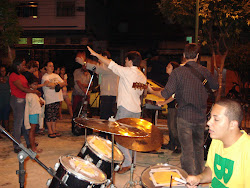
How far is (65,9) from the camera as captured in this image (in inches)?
869

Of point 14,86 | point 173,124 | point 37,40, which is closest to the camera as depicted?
point 14,86

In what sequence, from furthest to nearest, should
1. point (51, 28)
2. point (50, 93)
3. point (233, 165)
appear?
point (51, 28), point (50, 93), point (233, 165)

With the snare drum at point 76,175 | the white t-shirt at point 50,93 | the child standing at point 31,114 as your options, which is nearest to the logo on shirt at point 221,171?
the snare drum at point 76,175

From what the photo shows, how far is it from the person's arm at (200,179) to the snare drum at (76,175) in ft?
3.41

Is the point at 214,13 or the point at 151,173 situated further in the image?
the point at 214,13

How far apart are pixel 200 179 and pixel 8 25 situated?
56.2 ft

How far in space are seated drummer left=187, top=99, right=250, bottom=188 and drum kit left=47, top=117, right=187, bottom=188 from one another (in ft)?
1.67

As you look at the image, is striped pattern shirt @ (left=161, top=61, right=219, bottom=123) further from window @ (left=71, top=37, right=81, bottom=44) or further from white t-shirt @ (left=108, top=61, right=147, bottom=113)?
window @ (left=71, top=37, right=81, bottom=44)

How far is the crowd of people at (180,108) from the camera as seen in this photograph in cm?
229

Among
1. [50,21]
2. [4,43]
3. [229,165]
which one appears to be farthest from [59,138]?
[50,21]

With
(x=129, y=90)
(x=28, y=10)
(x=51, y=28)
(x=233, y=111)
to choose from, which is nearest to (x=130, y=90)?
(x=129, y=90)

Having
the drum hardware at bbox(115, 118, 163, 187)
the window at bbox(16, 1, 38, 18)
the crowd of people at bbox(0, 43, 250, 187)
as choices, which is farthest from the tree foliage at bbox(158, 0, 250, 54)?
the window at bbox(16, 1, 38, 18)

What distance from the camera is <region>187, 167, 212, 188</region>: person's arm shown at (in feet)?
7.82

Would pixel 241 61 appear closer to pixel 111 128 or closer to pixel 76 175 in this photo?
pixel 111 128
